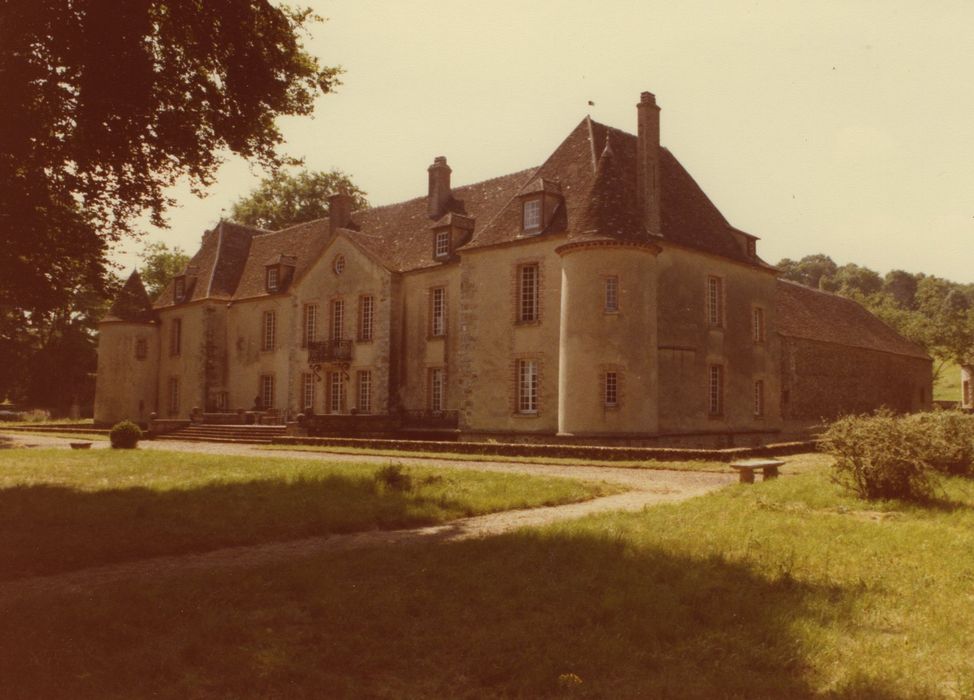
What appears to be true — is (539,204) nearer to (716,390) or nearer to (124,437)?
(716,390)

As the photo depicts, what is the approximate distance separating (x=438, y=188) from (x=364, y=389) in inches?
392

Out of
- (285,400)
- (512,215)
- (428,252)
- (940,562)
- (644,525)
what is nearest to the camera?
(940,562)

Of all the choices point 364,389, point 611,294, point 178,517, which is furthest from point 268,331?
point 178,517

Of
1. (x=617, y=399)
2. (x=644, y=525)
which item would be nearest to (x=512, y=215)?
(x=617, y=399)

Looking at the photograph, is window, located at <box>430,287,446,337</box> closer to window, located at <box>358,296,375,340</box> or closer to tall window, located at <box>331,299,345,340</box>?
window, located at <box>358,296,375,340</box>

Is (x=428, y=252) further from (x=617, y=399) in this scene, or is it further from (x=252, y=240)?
(x=252, y=240)

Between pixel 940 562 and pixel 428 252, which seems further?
pixel 428 252

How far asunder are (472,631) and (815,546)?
187 inches

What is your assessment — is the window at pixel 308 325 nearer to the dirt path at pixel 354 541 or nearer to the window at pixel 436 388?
the window at pixel 436 388

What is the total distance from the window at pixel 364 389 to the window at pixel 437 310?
4.21 meters

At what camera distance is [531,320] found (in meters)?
29.3

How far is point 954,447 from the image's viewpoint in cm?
1464

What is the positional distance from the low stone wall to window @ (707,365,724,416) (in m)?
6.34

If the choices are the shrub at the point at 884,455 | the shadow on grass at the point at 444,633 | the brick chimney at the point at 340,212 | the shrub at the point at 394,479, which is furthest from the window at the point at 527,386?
the shadow on grass at the point at 444,633
